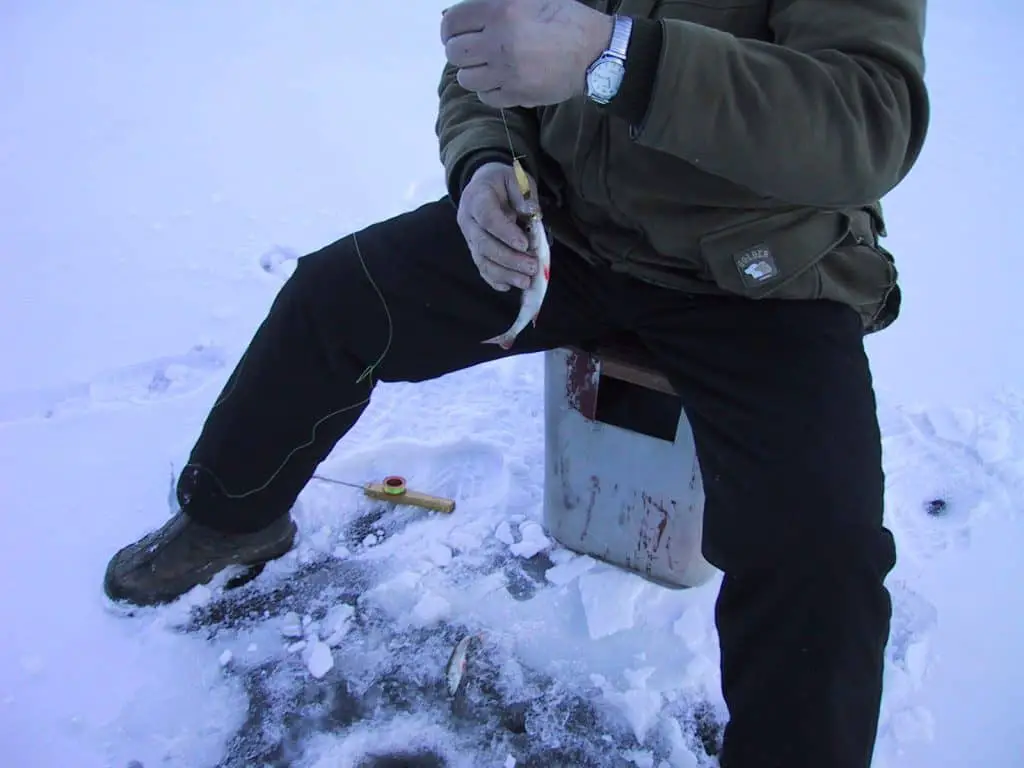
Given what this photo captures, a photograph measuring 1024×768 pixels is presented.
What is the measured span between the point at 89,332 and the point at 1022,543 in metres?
2.87

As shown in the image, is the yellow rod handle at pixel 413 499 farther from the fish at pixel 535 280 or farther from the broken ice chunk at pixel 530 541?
the fish at pixel 535 280

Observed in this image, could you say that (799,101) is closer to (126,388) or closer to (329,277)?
(329,277)

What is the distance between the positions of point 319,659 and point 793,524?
1098 millimetres

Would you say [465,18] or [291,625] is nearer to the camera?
[465,18]

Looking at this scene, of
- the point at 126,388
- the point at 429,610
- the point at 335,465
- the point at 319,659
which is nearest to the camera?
the point at 319,659

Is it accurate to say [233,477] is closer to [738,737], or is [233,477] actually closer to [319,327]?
[319,327]

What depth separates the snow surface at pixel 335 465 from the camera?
1789mm

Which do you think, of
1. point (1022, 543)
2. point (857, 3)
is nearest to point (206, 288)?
point (857, 3)

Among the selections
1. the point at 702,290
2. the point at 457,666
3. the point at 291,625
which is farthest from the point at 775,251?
the point at 291,625

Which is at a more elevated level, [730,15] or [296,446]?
[730,15]

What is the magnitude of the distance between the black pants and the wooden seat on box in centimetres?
13

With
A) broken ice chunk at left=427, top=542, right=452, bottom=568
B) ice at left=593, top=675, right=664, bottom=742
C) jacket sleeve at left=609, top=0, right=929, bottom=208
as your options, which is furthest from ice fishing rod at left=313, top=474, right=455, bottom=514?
jacket sleeve at left=609, top=0, right=929, bottom=208

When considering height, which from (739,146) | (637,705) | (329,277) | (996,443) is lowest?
(637,705)

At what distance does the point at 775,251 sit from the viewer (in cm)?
149
